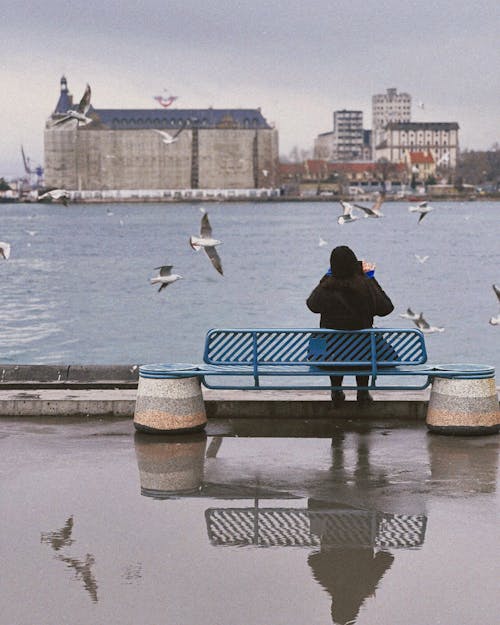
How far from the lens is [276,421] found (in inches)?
365

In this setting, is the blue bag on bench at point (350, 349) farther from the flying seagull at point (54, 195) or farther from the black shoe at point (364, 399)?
the flying seagull at point (54, 195)

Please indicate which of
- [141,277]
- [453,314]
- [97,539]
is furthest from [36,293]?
[97,539]

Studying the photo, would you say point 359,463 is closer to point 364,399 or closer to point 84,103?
point 364,399

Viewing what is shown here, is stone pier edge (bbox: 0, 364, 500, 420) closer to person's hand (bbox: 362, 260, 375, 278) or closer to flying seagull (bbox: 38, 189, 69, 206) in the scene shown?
person's hand (bbox: 362, 260, 375, 278)

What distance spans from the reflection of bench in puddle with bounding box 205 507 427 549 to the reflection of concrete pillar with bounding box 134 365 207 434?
82.0 inches

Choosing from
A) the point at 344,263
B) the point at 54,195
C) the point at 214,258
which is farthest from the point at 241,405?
the point at 54,195

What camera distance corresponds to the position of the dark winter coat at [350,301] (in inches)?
360

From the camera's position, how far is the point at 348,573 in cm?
541

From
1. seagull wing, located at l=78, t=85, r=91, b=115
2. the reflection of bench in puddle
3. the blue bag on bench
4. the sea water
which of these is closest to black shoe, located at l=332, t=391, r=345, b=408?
the blue bag on bench

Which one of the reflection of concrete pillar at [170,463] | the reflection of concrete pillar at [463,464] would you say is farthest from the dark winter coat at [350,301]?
the reflection of concrete pillar at [170,463]

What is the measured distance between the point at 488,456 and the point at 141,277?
160 feet

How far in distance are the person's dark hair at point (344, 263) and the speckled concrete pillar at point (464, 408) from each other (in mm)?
1106

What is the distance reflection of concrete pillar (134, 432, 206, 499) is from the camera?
278 inches

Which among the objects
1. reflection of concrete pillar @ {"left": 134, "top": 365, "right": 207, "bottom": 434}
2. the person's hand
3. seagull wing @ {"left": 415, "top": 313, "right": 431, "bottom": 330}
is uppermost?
the person's hand
